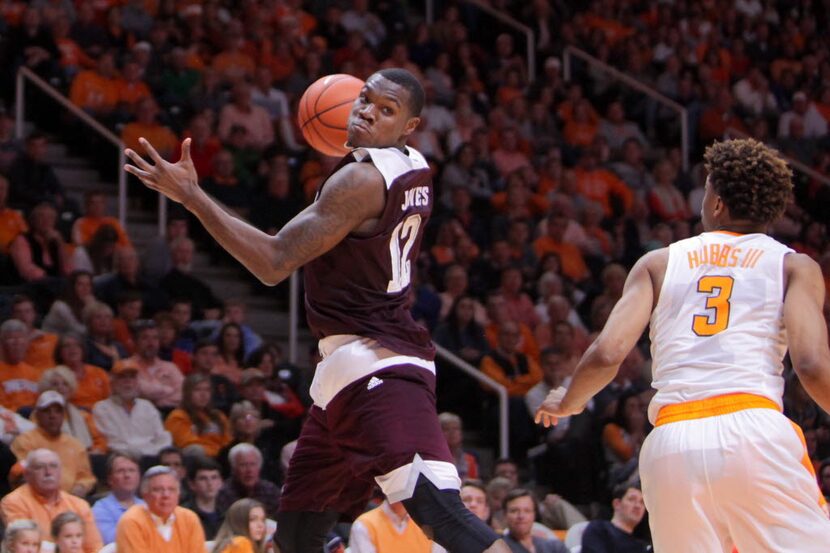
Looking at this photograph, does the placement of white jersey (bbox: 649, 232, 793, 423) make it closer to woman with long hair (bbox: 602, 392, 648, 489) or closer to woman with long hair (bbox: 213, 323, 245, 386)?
woman with long hair (bbox: 602, 392, 648, 489)

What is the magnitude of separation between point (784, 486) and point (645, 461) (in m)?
0.43

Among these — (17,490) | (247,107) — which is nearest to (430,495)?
(17,490)

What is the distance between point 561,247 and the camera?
14000 mm

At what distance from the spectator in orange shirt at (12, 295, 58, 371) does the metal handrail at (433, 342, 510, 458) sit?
9.42 feet

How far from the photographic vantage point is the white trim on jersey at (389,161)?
4969 mm

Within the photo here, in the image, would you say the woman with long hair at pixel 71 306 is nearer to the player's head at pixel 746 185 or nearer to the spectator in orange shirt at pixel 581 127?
the spectator in orange shirt at pixel 581 127

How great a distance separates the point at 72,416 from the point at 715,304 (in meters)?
6.25

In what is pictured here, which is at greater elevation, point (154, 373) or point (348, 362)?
point (348, 362)

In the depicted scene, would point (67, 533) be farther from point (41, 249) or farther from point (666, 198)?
point (666, 198)

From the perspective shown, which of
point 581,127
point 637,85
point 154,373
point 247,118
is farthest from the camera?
point 637,85

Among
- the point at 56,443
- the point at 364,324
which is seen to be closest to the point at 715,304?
the point at 364,324

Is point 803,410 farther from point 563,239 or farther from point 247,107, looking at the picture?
point 247,107

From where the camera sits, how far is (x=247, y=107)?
13.6 meters

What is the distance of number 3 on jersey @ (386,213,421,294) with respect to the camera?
5043 millimetres
